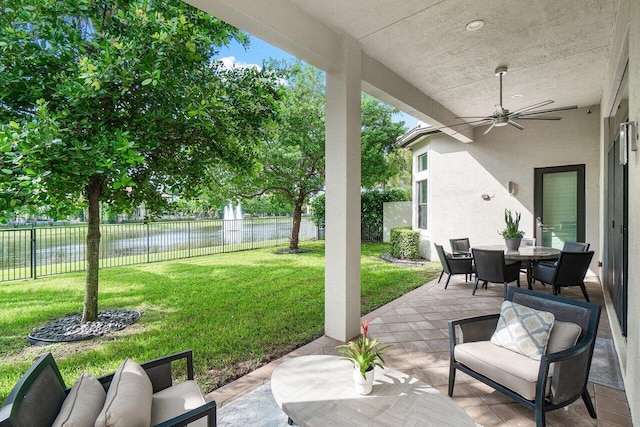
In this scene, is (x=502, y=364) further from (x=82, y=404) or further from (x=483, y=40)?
(x=483, y=40)

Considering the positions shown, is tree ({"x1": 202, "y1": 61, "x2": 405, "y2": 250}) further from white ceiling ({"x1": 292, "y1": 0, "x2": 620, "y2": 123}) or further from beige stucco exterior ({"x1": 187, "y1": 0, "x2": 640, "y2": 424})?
white ceiling ({"x1": 292, "y1": 0, "x2": 620, "y2": 123})

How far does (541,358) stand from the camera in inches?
79.7

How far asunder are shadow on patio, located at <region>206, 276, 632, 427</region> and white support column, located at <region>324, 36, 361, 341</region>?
391mm

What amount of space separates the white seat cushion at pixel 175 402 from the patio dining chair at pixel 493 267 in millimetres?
4808

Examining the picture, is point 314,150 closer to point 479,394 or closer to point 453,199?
point 453,199

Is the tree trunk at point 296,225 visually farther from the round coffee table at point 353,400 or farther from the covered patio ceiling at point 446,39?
the round coffee table at point 353,400

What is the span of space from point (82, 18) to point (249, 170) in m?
2.67

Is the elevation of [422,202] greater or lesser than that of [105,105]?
lesser

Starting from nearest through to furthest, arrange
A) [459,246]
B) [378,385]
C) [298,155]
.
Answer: [378,385] < [459,246] < [298,155]

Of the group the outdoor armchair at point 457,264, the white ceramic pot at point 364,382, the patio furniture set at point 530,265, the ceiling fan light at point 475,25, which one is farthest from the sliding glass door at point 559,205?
the white ceramic pot at point 364,382

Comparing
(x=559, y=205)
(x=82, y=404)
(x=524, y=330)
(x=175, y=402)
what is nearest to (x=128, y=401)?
(x=82, y=404)

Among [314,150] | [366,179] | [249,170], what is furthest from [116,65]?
[366,179]

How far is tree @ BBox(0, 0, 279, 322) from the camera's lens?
10.0ft

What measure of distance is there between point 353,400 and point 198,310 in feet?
12.0
